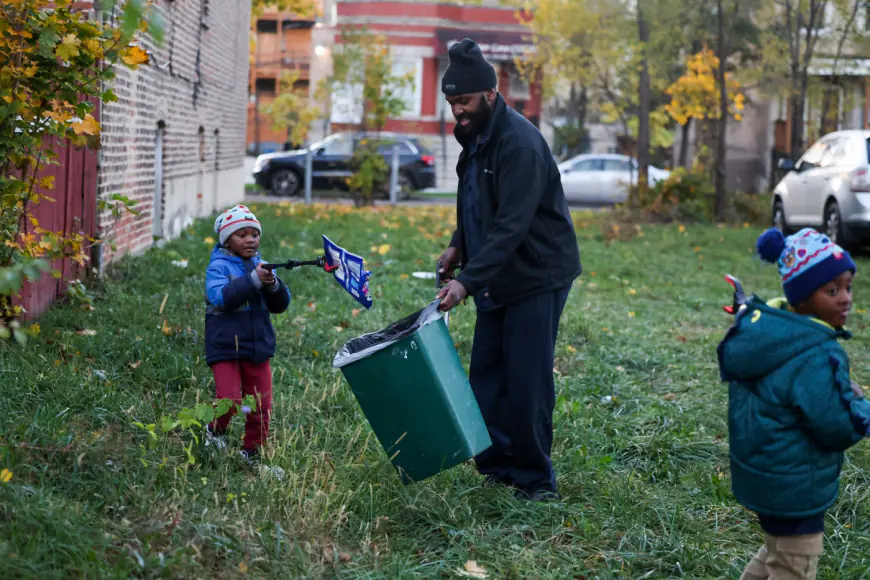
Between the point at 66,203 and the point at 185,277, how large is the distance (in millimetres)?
1469

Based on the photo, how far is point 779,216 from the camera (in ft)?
55.3

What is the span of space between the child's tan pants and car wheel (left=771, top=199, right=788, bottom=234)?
13.9 meters

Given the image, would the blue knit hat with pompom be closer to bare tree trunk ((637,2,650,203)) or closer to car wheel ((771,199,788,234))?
car wheel ((771,199,788,234))

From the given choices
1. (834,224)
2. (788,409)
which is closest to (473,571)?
(788,409)

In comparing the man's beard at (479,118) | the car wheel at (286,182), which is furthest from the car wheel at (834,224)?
the car wheel at (286,182)

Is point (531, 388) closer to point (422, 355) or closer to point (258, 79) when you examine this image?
point (422, 355)

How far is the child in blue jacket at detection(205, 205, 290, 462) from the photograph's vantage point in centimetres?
438

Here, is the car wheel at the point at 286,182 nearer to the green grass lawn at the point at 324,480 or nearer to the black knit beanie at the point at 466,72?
the green grass lawn at the point at 324,480

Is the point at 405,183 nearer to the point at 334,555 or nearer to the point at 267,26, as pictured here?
the point at 334,555

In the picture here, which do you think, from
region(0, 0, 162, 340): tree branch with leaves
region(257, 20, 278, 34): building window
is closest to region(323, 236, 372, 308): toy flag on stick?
region(0, 0, 162, 340): tree branch with leaves

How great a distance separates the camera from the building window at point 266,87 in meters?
55.3

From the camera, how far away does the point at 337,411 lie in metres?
5.35

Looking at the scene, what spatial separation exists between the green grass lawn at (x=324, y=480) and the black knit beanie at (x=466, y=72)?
158 centimetres

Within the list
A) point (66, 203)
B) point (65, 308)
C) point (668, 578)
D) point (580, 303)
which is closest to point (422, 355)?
point (668, 578)
